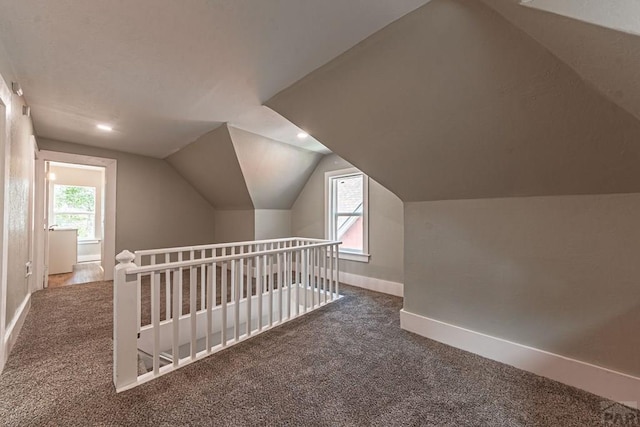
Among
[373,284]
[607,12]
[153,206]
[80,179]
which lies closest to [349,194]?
[373,284]

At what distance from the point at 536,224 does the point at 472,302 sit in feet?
2.54

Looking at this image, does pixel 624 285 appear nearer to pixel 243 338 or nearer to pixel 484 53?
pixel 484 53

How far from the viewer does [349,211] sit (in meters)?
4.23

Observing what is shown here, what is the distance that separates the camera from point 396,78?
1.64 m

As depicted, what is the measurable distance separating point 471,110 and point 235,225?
14.4 ft

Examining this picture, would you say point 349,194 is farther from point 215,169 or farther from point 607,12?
point 607,12

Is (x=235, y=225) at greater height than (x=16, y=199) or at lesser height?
lesser

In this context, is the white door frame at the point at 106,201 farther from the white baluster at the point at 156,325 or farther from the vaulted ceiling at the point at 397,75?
the white baluster at the point at 156,325

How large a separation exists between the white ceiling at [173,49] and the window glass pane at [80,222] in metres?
4.59

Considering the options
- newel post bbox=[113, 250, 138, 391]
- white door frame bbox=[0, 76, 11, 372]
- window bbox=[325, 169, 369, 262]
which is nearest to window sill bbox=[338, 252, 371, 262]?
window bbox=[325, 169, 369, 262]

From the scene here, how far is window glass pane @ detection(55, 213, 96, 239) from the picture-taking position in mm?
6144

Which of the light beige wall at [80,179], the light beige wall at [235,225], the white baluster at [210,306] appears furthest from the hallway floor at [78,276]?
the white baluster at [210,306]

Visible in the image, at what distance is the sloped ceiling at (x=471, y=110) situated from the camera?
1251mm

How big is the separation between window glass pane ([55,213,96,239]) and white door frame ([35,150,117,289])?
3.04 metres
